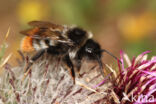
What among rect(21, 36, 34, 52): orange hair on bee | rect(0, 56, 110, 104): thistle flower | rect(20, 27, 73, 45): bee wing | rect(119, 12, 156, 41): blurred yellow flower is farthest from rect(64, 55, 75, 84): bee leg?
rect(119, 12, 156, 41): blurred yellow flower

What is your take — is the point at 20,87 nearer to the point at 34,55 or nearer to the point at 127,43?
the point at 34,55

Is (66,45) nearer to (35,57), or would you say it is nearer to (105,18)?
(35,57)

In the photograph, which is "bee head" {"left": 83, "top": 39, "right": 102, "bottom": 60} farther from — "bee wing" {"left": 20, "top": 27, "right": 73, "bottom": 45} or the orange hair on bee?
the orange hair on bee

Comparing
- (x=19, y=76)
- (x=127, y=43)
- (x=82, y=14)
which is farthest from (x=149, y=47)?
(x=19, y=76)

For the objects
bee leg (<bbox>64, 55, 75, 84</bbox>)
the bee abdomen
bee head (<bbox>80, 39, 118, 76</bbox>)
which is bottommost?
bee leg (<bbox>64, 55, 75, 84</bbox>)

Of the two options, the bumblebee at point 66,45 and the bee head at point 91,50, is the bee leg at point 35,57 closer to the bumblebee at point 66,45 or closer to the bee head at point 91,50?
the bumblebee at point 66,45

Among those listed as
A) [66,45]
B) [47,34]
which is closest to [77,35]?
[66,45]

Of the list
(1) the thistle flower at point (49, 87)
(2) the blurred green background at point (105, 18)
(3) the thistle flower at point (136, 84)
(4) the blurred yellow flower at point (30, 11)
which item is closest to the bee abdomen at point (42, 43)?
(1) the thistle flower at point (49, 87)
